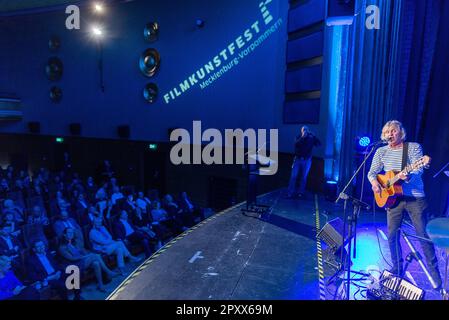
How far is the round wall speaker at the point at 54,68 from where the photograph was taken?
46.6 ft

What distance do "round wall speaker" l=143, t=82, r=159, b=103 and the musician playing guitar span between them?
9.98 metres

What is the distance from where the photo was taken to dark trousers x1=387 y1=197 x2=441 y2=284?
313 centimetres

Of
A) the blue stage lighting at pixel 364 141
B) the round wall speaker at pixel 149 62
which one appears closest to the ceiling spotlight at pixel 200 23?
the round wall speaker at pixel 149 62

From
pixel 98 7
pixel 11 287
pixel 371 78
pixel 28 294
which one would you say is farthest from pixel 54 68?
pixel 371 78

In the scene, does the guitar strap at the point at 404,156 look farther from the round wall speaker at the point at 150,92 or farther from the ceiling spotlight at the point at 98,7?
the ceiling spotlight at the point at 98,7

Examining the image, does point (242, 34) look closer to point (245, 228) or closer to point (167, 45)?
point (167, 45)

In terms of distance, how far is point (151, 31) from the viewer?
1190 centimetres

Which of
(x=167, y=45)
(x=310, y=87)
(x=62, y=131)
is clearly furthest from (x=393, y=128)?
(x=62, y=131)

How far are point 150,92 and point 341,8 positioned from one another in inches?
333

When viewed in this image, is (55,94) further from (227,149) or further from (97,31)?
(227,149)

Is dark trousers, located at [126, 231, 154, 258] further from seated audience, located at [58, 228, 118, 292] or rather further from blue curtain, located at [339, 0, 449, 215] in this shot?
blue curtain, located at [339, 0, 449, 215]

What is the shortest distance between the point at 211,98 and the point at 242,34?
2.26 meters

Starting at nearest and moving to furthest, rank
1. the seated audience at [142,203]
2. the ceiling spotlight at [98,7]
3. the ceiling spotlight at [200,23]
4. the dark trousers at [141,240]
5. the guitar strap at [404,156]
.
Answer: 1. the guitar strap at [404,156]
2. the dark trousers at [141,240]
3. the seated audience at [142,203]
4. the ceiling spotlight at [200,23]
5. the ceiling spotlight at [98,7]

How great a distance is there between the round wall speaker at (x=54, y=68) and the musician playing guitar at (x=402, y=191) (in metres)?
14.6
